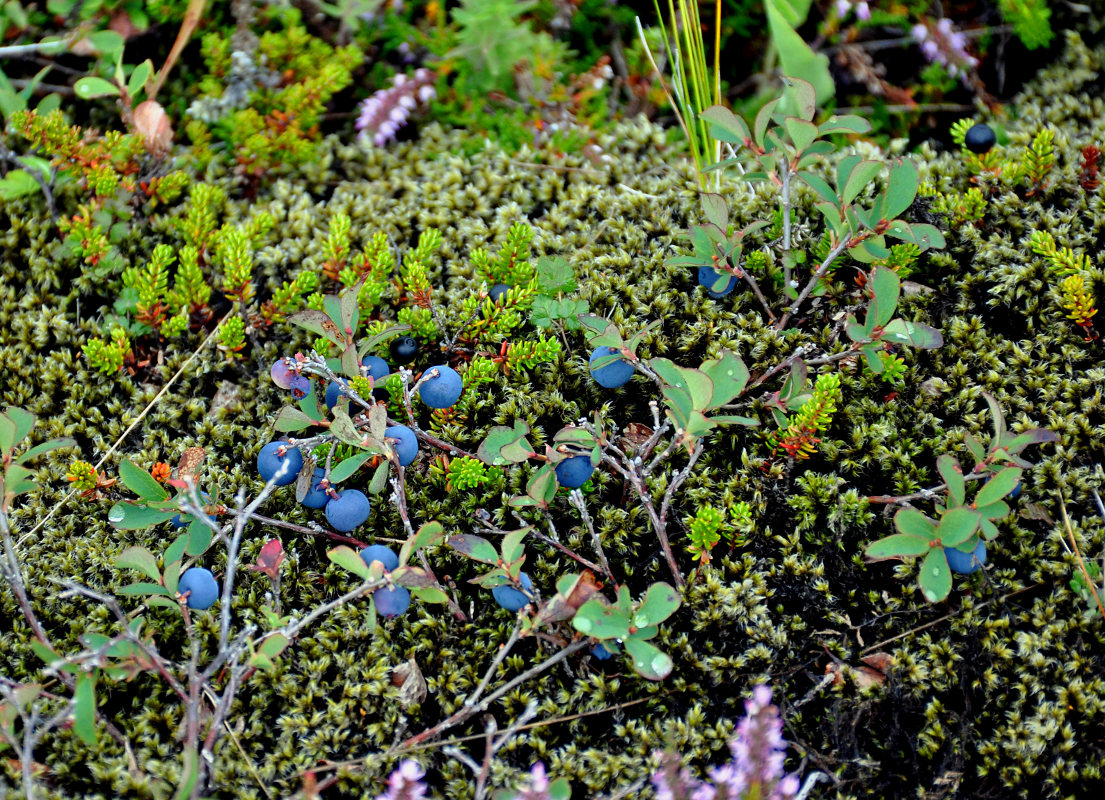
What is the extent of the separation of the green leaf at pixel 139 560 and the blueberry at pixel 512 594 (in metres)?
0.79

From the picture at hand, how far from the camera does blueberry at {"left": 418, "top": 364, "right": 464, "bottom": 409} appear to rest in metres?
2.01

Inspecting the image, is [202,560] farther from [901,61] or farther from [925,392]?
[901,61]

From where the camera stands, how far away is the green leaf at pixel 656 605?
171cm

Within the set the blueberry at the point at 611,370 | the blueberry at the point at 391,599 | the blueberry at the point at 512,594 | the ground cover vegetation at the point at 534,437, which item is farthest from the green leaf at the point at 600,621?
the blueberry at the point at 611,370

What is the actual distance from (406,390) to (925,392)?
146 centimetres

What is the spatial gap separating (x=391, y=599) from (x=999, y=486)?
4.58 feet

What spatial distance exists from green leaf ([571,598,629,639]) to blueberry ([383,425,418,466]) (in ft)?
1.88

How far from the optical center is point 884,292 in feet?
6.48

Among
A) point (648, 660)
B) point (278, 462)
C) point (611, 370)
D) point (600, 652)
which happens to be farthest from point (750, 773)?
point (278, 462)

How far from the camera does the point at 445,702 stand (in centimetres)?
185

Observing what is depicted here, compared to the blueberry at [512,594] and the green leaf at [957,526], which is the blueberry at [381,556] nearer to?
the blueberry at [512,594]

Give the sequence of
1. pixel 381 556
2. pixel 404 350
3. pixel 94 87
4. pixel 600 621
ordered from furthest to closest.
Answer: pixel 94 87 → pixel 404 350 → pixel 381 556 → pixel 600 621

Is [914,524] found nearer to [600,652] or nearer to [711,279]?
[600,652]

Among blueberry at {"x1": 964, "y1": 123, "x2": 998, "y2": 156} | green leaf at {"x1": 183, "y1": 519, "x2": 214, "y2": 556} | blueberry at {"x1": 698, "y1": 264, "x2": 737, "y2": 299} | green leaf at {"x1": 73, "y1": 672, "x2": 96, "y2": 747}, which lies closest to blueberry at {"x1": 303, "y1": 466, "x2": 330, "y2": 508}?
green leaf at {"x1": 183, "y1": 519, "x2": 214, "y2": 556}
